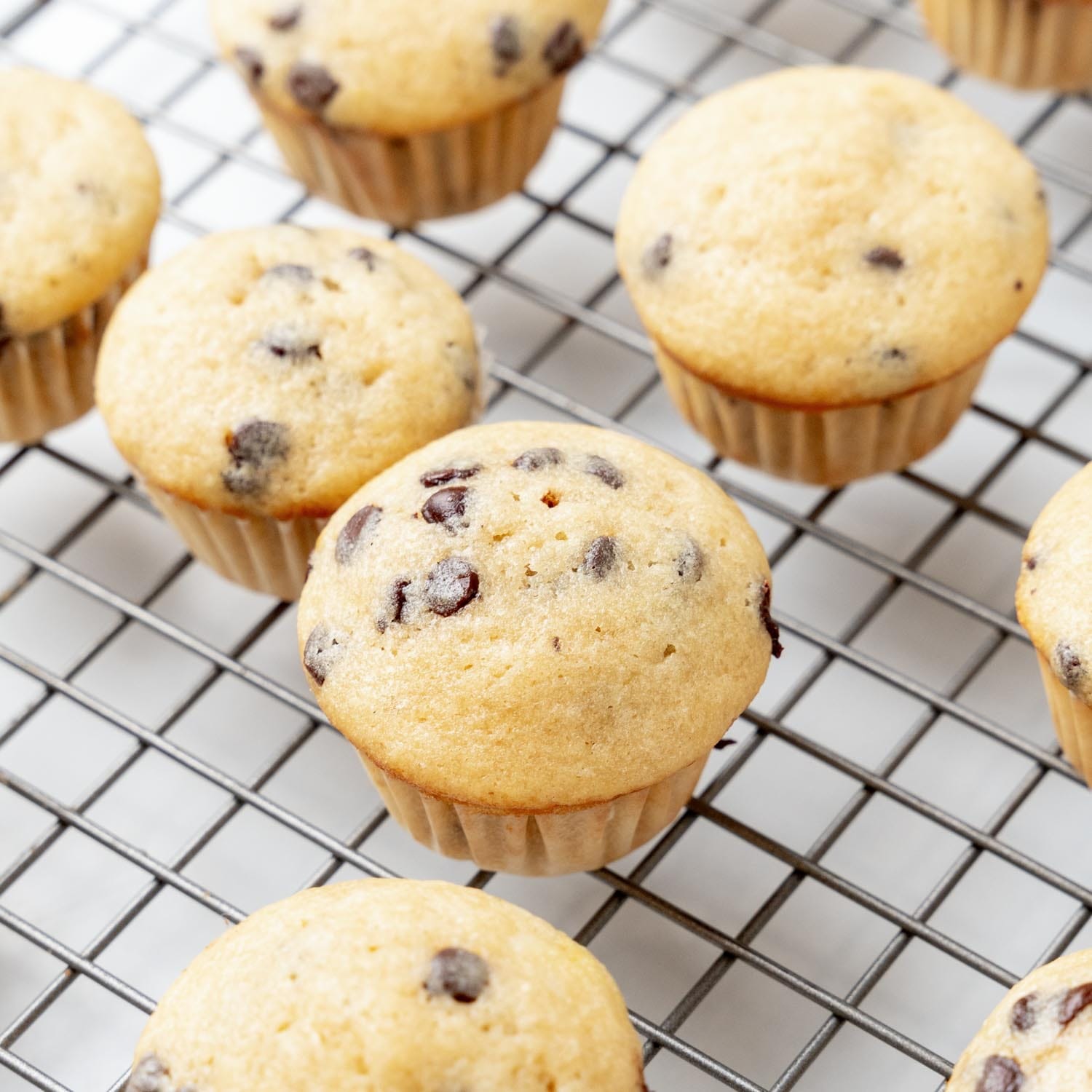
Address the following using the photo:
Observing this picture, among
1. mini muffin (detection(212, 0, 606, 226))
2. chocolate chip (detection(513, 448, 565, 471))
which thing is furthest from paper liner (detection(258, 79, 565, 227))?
chocolate chip (detection(513, 448, 565, 471))

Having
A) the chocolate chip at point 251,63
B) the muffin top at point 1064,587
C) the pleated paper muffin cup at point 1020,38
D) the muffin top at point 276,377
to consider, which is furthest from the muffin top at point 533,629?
the pleated paper muffin cup at point 1020,38

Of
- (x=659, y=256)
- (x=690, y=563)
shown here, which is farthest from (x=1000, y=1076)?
(x=659, y=256)

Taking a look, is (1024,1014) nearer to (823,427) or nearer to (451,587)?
(451,587)

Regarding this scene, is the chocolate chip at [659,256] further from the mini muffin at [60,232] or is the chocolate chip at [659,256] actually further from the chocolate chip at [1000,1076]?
the chocolate chip at [1000,1076]

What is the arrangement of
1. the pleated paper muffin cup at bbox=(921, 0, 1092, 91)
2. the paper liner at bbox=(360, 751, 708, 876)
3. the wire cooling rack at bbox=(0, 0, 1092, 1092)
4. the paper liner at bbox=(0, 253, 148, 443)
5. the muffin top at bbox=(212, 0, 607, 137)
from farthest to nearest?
1. the pleated paper muffin cup at bbox=(921, 0, 1092, 91)
2. the muffin top at bbox=(212, 0, 607, 137)
3. the paper liner at bbox=(0, 253, 148, 443)
4. the wire cooling rack at bbox=(0, 0, 1092, 1092)
5. the paper liner at bbox=(360, 751, 708, 876)

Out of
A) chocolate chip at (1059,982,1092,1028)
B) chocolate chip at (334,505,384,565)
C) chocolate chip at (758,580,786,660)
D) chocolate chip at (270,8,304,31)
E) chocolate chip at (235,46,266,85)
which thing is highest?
chocolate chip at (270,8,304,31)

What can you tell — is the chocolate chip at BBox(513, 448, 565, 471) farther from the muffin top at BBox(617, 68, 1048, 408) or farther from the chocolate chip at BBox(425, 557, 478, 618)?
the muffin top at BBox(617, 68, 1048, 408)
